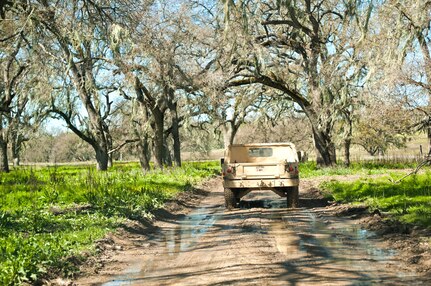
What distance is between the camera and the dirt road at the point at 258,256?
6.91 meters

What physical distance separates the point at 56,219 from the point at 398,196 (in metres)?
8.74

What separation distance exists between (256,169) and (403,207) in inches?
161

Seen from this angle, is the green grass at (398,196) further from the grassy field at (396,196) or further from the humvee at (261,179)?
the humvee at (261,179)

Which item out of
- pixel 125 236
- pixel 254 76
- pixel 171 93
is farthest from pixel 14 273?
pixel 171 93

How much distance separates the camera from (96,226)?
36.4 ft

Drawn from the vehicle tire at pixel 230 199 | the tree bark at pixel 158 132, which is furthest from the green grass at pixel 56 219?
the tree bark at pixel 158 132

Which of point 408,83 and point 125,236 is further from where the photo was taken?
point 408,83

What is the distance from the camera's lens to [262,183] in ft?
50.0

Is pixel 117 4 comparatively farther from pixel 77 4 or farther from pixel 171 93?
pixel 171 93

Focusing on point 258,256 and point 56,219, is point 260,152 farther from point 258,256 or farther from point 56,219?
point 258,256

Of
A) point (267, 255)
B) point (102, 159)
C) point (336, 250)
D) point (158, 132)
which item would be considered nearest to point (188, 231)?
point (267, 255)

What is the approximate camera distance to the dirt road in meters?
6.91

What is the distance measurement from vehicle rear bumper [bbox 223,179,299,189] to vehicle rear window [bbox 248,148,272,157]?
8.46ft

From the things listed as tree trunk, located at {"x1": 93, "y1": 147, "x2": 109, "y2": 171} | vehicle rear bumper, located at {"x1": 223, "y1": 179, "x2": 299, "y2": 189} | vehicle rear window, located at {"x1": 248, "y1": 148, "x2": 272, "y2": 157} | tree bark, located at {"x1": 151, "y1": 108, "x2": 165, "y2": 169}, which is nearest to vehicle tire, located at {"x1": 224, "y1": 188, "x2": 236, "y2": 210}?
vehicle rear bumper, located at {"x1": 223, "y1": 179, "x2": 299, "y2": 189}
